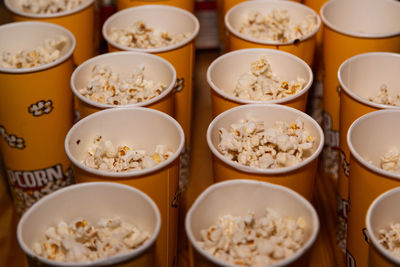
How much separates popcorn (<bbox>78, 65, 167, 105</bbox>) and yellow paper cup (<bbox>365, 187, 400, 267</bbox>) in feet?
Result: 1.95

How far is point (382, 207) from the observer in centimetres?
91

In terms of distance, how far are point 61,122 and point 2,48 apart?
1.10 ft

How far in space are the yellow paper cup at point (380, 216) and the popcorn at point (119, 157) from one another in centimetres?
42

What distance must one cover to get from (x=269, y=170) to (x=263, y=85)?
15.6 inches

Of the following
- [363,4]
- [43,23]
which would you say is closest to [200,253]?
[43,23]

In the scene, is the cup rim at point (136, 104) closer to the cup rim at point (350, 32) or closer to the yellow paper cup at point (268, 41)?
the yellow paper cup at point (268, 41)

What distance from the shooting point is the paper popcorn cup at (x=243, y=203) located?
0.88 metres

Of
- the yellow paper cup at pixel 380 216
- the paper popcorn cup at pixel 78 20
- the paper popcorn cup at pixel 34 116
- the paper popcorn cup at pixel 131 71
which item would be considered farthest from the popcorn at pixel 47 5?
the yellow paper cup at pixel 380 216

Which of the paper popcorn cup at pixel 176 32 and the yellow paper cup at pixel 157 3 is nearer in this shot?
the paper popcorn cup at pixel 176 32

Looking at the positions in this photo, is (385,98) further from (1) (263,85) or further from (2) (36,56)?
(2) (36,56)

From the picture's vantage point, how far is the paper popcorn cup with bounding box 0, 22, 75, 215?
4.16ft

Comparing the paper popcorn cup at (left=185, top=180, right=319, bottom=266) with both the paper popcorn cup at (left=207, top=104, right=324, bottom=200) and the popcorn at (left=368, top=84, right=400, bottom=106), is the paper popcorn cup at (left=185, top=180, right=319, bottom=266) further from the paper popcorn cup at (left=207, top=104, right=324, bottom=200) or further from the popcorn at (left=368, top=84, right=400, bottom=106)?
the popcorn at (left=368, top=84, right=400, bottom=106)

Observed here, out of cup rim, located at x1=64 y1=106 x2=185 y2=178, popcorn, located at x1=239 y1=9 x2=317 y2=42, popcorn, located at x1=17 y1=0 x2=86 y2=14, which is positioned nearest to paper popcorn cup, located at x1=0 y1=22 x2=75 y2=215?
popcorn, located at x1=17 y1=0 x2=86 y2=14

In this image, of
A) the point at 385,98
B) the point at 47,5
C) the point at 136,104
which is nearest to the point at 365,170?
the point at 385,98
